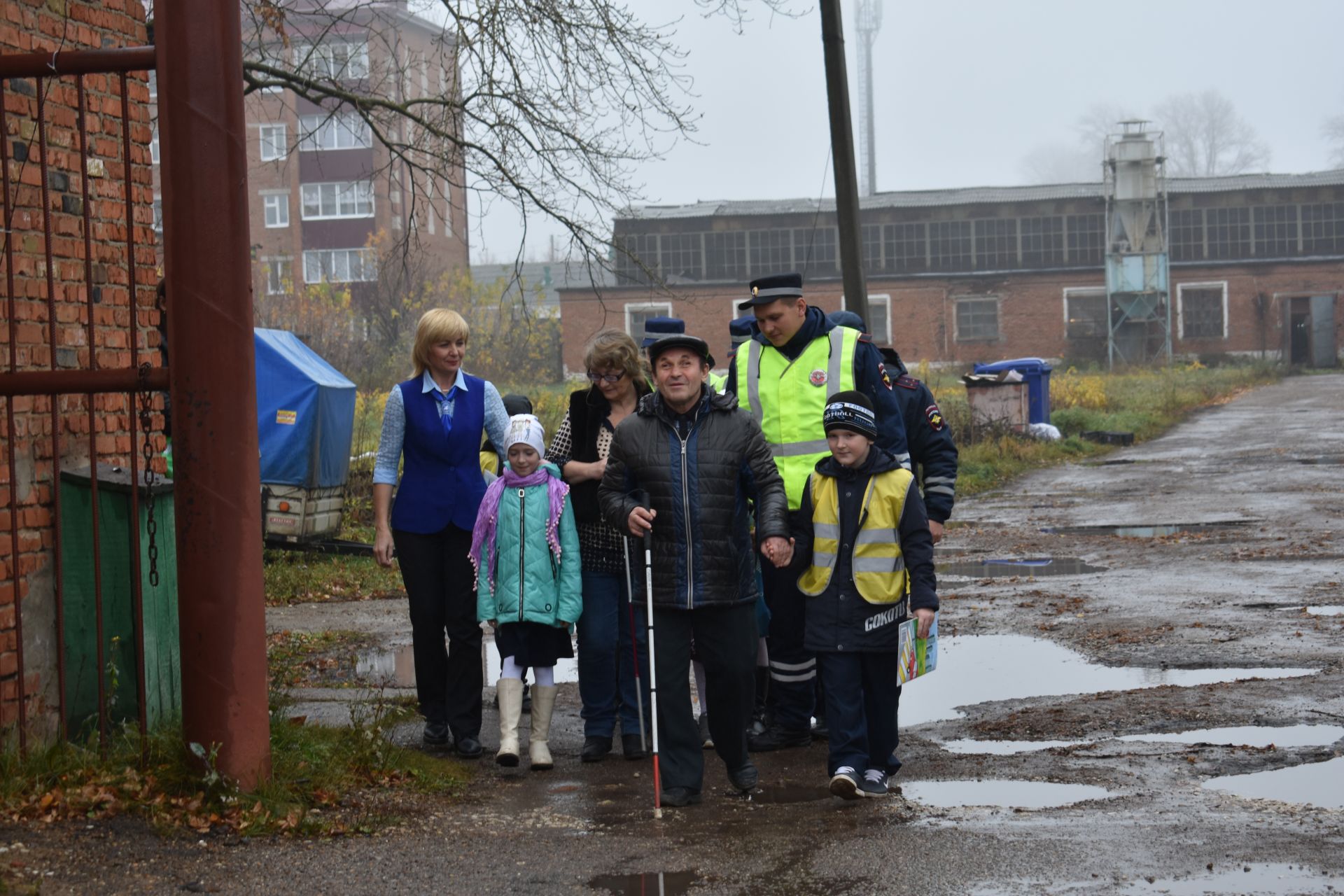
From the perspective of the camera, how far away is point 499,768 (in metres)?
6.62

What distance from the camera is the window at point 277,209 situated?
67.8m

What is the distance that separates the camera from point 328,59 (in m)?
13.1

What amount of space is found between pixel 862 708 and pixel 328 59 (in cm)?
908

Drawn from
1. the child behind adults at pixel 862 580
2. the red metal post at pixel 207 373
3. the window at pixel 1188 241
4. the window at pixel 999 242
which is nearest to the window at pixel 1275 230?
the window at pixel 1188 241

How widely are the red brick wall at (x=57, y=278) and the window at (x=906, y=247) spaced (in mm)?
56316

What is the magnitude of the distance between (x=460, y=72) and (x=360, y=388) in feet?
76.8

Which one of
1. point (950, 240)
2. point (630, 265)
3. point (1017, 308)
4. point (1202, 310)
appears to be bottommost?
point (630, 265)

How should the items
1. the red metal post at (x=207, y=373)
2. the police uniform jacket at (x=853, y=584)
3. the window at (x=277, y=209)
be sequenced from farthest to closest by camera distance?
1. the window at (x=277, y=209)
2. the police uniform jacket at (x=853, y=584)
3. the red metal post at (x=207, y=373)

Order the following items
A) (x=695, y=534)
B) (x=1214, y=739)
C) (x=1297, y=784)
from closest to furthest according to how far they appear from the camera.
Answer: (x=1297, y=784), (x=695, y=534), (x=1214, y=739)

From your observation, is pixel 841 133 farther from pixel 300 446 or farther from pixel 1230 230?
pixel 1230 230

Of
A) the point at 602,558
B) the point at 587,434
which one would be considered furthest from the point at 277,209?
the point at 602,558

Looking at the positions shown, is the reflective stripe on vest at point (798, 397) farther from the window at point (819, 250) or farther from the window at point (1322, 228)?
the window at point (1322, 228)

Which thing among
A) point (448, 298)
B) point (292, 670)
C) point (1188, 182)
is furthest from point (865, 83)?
point (292, 670)

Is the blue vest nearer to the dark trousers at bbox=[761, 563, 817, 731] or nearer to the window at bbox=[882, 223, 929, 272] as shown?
the dark trousers at bbox=[761, 563, 817, 731]
